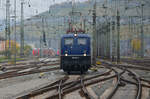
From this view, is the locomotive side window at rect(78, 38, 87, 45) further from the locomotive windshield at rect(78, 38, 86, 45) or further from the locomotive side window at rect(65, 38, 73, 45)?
the locomotive side window at rect(65, 38, 73, 45)

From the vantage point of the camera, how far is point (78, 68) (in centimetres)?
1725

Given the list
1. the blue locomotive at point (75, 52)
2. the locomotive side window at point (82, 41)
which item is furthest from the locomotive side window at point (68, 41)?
the locomotive side window at point (82, 41)

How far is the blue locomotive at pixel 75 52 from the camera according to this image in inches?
662

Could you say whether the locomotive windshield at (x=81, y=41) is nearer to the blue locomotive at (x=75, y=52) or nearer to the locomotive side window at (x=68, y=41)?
the blue locomotive at (x=75, y=52)

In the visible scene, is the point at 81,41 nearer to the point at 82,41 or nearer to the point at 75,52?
the point at 82,41

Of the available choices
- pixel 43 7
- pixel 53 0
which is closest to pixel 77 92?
pixel 53 0

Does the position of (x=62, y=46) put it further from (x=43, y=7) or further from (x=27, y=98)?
(x=43, y=7)

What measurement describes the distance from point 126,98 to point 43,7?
102 ft

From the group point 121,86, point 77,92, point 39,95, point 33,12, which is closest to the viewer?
point 39,95

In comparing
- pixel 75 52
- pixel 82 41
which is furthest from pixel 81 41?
pixel 75 52

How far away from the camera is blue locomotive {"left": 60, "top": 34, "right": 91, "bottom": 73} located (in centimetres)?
1681

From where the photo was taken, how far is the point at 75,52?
1689 cm

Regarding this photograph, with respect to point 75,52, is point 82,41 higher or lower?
higher

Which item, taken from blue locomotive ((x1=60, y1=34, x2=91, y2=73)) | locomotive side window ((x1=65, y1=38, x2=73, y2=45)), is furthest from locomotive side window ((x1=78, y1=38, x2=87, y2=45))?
locomotive side window ((x1=65, y1=38, x2=73, y2=45))
